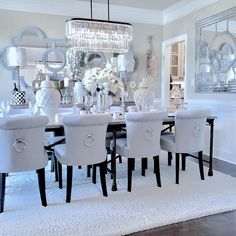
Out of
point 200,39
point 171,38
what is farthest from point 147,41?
point 200,39

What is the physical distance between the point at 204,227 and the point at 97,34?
9.05 feet

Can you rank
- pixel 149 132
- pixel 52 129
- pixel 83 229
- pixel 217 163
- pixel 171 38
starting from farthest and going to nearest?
pixel 171 38 < pixel 217 163 < pixel 149 132 < pixel 52 129 < pixel 83 229

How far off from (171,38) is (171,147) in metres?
3.23

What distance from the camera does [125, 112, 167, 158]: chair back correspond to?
289cm

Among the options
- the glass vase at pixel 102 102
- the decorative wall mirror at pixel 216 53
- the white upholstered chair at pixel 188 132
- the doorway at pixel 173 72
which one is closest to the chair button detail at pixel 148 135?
the white upholstered chair at pixel 188 132

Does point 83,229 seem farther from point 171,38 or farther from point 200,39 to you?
point 171,38

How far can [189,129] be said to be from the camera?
3189 millimetres

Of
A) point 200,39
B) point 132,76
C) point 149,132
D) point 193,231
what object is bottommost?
point 193,231

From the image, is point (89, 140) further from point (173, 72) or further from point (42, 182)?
point (173, 72)

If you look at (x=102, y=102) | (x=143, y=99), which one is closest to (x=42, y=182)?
(x=102, y=102)

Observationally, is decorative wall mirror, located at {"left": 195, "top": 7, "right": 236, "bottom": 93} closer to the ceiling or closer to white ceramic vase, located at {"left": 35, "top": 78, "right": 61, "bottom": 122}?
the ceiling

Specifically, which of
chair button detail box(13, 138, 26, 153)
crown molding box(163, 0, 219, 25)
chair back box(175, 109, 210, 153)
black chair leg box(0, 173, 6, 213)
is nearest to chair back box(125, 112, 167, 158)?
chair back box(175, 109, 210, 153)

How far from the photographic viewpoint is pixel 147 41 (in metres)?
5.94

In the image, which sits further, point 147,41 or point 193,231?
point 147,41
